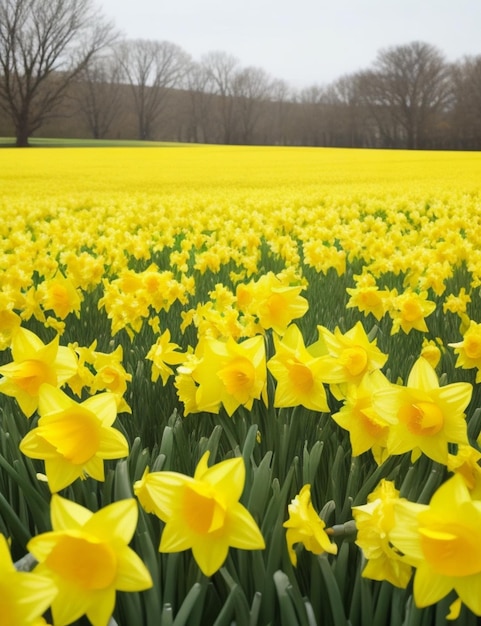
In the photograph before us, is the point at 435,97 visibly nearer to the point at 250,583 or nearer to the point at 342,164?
the point at 342,164

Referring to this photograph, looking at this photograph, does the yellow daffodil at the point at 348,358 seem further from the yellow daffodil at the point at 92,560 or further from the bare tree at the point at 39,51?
the bare tree at the point at 39,51

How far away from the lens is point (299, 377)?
1.11 meters

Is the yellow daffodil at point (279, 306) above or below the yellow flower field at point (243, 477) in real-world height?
above

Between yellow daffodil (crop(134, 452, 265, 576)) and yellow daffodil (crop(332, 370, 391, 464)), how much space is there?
1.16 feet

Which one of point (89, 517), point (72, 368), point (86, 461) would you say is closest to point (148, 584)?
point (89, 517)

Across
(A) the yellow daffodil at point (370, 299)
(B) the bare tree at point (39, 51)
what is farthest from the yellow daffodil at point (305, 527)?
(B) the bare tree at point (39, 51)

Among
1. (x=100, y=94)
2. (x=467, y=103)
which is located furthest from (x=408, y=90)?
(x=100, y=94)

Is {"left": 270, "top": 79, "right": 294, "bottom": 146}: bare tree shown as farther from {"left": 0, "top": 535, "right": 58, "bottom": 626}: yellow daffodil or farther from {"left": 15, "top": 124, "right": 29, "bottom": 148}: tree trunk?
{"left": 0, "top": 535, "right": 58, "bottom": 626}: yellow daffodil

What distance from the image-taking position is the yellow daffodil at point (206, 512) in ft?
2.34

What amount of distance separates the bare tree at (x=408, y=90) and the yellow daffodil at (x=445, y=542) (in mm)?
32751

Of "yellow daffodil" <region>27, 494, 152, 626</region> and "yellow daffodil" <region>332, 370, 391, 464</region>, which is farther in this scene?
"yellow daffodil" <region>332, 370, 391, 464</region>

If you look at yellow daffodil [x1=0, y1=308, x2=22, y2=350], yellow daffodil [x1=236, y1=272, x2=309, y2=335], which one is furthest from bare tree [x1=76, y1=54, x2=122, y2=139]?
yellow daffodil [x1=236, y1=272, x2=309, y2=335]

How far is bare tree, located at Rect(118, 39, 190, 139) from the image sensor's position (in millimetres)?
36750

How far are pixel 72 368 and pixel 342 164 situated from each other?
18.9 metres
